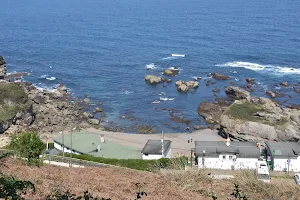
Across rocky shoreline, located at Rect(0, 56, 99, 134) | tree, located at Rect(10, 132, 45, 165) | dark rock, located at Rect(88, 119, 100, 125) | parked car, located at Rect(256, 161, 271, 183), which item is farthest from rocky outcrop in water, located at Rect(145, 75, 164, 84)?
tree, located at Rect(10, 132, 45, 165)

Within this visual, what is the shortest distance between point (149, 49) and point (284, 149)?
2630 inches

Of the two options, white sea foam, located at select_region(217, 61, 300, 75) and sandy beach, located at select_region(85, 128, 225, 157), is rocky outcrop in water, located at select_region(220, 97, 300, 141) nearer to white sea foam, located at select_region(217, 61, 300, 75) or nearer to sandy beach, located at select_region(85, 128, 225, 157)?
sandy beach, located at select_region(85, 128, 225, 157)

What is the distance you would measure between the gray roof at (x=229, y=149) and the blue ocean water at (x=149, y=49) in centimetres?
1633

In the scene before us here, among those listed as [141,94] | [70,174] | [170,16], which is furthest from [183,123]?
[170,16]

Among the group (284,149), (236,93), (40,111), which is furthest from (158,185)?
(236,93)

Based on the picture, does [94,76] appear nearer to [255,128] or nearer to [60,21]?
[255,128]

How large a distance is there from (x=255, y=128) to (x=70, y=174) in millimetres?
35320

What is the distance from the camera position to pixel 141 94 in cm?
8181

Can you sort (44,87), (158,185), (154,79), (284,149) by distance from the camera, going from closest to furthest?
(158,185) < (284,149) < (44,87) < (154,79)

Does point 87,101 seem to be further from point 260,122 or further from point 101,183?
point 101,183

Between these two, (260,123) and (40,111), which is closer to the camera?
(260,123)

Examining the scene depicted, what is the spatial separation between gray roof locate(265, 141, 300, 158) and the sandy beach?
11.1m

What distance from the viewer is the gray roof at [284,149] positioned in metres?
49.4

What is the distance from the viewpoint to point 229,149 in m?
49.4
